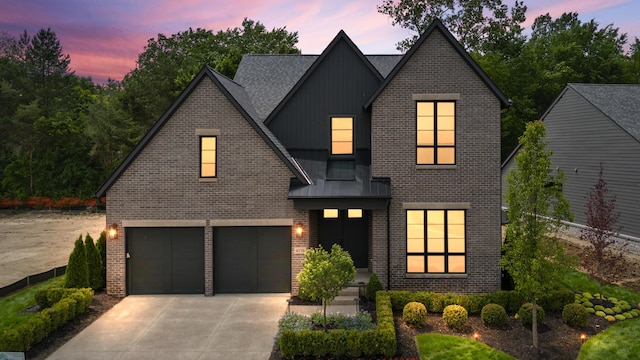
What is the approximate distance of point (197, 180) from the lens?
17094 millimetres

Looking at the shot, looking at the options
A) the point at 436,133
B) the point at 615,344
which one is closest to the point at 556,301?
the point at 615,344

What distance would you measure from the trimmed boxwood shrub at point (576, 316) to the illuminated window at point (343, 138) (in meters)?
9.89

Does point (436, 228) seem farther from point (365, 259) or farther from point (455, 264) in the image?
point (365, 259)

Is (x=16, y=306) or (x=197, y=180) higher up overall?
(x=197, y=180)

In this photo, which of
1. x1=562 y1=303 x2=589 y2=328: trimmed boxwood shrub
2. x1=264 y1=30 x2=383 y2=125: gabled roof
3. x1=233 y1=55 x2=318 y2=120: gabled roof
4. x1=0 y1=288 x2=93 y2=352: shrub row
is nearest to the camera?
x1=0 y1=288 x2=93 y2=352: shrub row

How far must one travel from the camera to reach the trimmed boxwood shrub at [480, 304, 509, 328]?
539 inches

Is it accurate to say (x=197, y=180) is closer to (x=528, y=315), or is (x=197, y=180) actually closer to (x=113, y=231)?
(x=113, y=231)

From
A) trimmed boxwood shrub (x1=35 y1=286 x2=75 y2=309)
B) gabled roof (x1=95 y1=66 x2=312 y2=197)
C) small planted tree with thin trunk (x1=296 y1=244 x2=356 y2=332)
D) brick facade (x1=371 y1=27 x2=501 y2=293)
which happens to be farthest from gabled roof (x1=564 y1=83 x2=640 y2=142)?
trimmed boxwood shrub (x1=35 y1=286 x2=75 y2=309)

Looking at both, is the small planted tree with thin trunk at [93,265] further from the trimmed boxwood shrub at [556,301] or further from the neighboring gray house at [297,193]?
the trimmed boxwood shrub at [556,301]

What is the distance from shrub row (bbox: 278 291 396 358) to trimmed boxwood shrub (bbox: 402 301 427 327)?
6.72 feet

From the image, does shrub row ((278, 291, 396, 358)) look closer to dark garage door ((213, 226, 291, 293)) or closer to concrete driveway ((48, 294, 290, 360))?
concrete driveway ((48, 294, 290, 360))

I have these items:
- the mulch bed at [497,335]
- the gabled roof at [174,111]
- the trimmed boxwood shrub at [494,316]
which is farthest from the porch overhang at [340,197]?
the trimmed boxwood shrub at [494,316]

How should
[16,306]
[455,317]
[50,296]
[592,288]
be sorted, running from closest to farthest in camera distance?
[455,317] → [50,296] → [16,306] → [592,288]

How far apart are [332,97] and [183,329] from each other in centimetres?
1094
